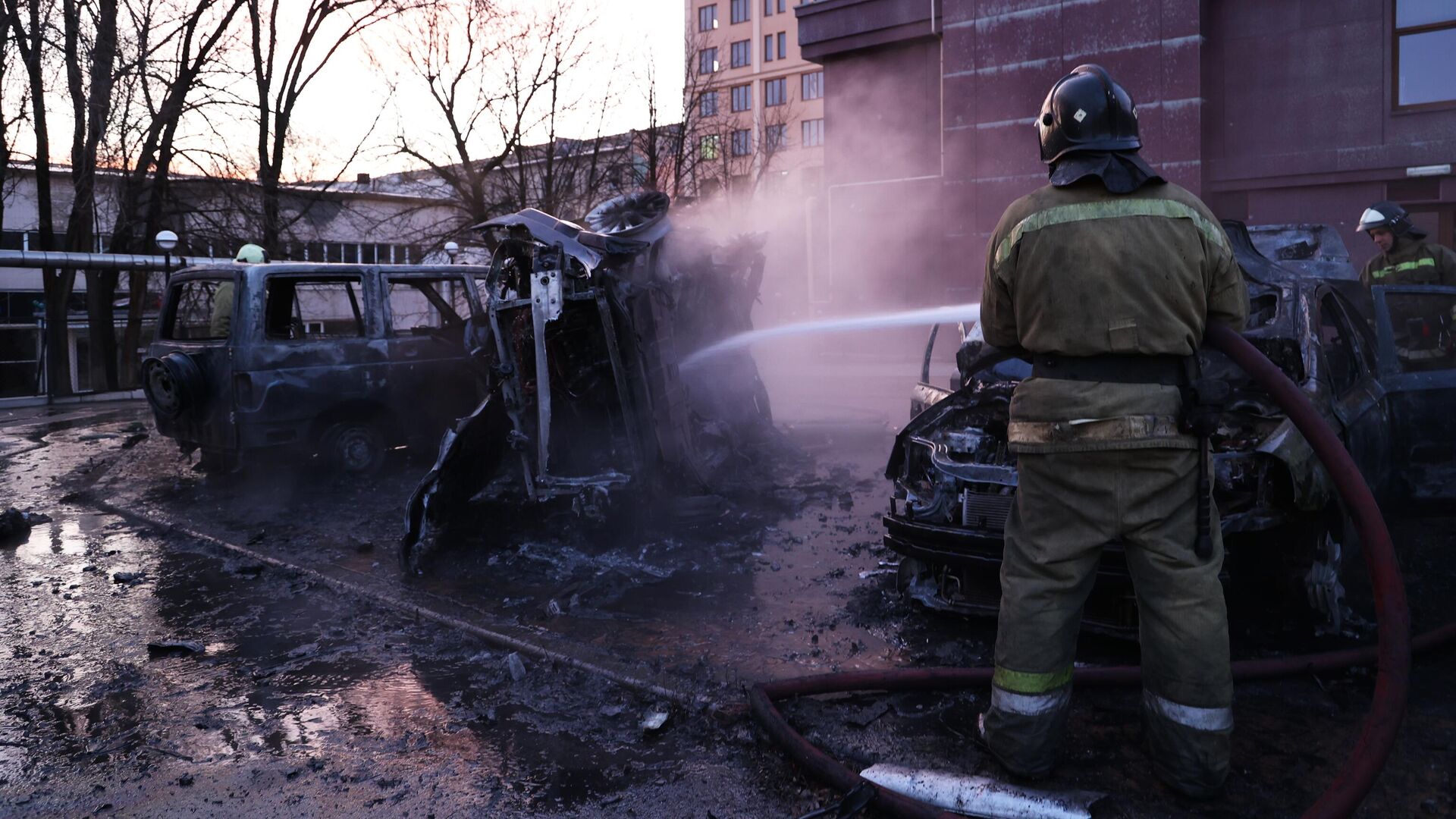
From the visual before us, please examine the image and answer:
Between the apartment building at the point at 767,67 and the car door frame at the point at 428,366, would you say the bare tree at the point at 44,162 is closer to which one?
the car door frame at the point at 428,366

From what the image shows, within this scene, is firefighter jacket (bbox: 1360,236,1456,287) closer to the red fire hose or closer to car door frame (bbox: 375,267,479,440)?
the red fire hose

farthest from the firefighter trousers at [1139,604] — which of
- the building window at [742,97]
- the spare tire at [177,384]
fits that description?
the building window at [742,97]

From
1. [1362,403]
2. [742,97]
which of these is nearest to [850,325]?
[1362,403]

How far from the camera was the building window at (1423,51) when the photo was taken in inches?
487

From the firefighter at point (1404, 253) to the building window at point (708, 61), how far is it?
56.0 ft

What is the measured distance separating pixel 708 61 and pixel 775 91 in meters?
34.9

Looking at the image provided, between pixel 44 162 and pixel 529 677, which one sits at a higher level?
pixel 44 162

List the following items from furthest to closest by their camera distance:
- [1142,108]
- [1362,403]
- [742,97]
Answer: [742,97] < [1142,108] < [1362,403]

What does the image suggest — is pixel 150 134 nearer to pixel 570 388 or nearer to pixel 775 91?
pixel 570 388

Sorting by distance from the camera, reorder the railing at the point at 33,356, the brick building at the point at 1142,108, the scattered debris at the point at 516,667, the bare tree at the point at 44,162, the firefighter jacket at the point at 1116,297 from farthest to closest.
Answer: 1. the railing at the point at 33,356
2. the bare tree at the point at 44,162
3. the brick building at the point at 1142,108
4. the scattered debris at the point at 516,667
5. the firefighter jacket at the point at 1116,297

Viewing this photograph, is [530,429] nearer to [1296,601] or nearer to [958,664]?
[958,664]

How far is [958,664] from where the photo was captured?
3828mm

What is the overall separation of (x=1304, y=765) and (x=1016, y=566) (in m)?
1.07

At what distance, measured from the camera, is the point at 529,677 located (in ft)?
12.7
